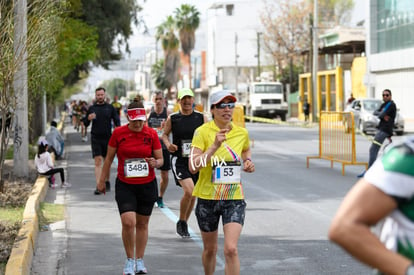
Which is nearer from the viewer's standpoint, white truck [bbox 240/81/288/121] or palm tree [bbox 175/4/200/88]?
white truck [bbox 240/81/288/121]

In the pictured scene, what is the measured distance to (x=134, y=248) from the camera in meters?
8.24

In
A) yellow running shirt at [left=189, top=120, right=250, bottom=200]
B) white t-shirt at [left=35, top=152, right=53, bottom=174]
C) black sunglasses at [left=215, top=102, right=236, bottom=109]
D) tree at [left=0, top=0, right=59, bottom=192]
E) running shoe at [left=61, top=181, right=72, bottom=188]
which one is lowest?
running shoe at [left=61, top=181, right=72, bottom=188]

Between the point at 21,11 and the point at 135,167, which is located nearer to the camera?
the point at 135,167

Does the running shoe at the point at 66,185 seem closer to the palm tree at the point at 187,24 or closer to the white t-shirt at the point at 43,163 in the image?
the white t-shirt at the point at 43,163

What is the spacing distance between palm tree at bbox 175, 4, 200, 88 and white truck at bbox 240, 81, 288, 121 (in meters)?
37.3

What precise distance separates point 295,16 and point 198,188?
65886 millimetres

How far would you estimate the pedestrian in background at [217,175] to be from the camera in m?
6.68

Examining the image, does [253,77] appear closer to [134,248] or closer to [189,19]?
[189,19]

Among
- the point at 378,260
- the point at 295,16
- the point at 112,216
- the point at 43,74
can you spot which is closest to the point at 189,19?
the point at 295,16

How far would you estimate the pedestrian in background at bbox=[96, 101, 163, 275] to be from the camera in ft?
26.2

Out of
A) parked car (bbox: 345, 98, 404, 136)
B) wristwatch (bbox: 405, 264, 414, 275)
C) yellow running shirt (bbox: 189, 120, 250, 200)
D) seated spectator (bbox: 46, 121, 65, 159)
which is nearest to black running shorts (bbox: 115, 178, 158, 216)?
yellow running shirt (bbox: 189, 120, 250, 200)

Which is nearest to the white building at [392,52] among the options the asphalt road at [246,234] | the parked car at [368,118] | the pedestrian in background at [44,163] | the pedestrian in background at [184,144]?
the parked car at [368,118]

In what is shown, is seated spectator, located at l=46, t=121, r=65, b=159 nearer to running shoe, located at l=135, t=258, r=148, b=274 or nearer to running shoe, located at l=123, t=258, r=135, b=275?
running shoe, located at l=135, t=258, r=148, b=274

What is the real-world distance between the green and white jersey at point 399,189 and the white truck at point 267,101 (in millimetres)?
56543
